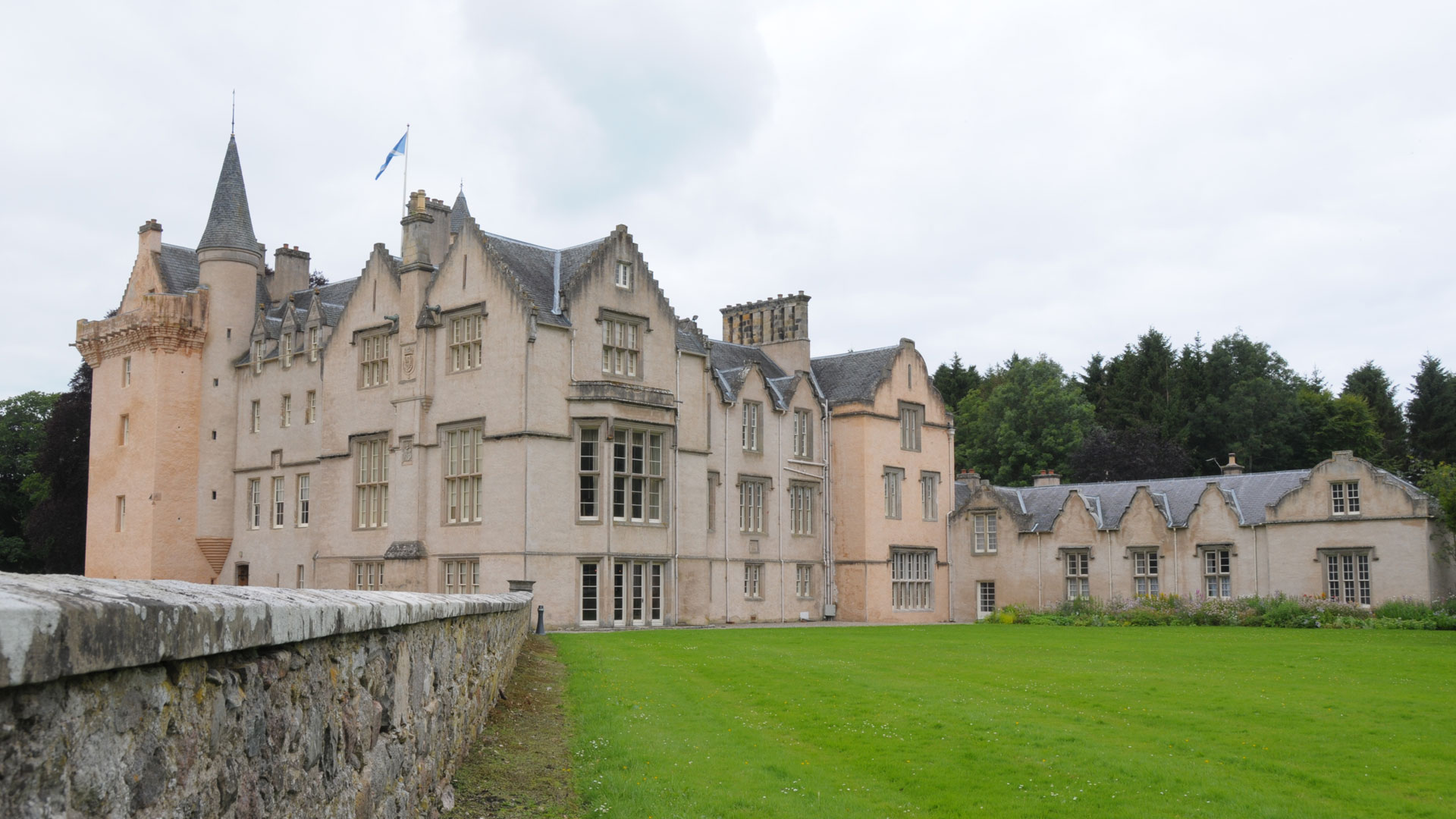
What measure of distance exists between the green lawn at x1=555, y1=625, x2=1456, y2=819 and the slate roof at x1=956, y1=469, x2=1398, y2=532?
2206 centimetres

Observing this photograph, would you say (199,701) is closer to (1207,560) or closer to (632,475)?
(632,475)

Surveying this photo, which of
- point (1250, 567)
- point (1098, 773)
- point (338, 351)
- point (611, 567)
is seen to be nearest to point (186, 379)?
point (338, 351)

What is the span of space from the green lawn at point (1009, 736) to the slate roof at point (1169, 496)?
22057 mm

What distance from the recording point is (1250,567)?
46625 mm

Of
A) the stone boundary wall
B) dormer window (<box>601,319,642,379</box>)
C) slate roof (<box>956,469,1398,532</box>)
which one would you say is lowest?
the stone boundary wall

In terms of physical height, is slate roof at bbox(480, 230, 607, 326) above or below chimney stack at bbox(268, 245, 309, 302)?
below

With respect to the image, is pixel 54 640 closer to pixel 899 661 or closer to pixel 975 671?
pixel 975 671

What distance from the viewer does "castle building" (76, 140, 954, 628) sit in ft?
132

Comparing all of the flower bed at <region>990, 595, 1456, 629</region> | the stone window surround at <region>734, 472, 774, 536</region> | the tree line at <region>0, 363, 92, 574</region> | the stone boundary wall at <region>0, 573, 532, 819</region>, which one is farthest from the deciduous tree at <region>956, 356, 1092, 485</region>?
the stone boundary wall at <region>0, 573, 532, 819</region>

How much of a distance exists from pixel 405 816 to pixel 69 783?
15.9 feet

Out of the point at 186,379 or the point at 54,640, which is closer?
the point at 54,640

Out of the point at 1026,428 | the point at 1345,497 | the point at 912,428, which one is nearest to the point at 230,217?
the point at 912,428

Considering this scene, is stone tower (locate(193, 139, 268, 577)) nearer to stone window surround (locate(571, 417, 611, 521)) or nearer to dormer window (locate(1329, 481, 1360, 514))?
stone window surround (locate(571, 417, 611, 521))

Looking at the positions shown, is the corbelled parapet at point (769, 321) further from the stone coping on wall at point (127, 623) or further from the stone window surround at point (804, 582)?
the stone coping on wall at point (127, 623)
